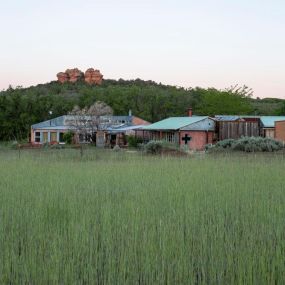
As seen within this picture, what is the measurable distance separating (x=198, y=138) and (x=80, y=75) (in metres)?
93.0

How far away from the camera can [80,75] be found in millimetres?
130500

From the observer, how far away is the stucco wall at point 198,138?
40.7 meters

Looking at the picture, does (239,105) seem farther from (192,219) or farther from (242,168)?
(192,219)

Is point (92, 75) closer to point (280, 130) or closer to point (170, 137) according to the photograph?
point (170, 137)

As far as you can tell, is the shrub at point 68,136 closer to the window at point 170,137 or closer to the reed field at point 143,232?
the window at point 170,137

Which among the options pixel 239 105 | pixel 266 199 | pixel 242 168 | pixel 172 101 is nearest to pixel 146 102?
pixel 172 101

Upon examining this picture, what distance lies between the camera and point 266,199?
32.0 ft

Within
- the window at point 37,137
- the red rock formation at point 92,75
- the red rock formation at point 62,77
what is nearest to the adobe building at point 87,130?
the window at point 37,137

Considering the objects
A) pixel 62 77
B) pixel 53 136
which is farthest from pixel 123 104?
pixel 62 77

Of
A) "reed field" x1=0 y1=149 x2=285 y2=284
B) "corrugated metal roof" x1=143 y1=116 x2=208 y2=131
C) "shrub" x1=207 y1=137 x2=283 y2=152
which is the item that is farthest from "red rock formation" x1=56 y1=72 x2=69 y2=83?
"reed field" x1=0 y1=149 x2=285 y2=284

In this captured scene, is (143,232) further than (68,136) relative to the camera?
No

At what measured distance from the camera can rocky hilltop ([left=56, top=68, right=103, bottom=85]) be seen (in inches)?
4771

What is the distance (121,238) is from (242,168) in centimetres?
1068

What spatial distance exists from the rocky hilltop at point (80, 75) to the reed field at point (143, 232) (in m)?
108
